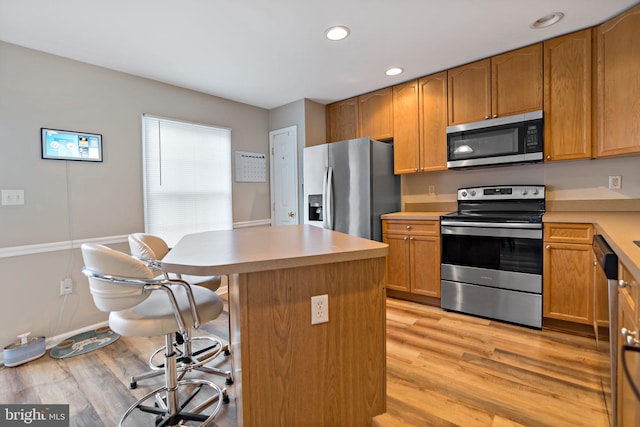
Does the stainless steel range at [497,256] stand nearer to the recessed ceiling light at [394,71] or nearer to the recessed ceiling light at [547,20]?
the recessed ceiling light at [547,20]

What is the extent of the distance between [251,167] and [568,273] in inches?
135

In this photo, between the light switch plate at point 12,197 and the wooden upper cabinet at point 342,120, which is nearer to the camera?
the light switch plate at point 12,197

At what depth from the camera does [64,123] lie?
2.57 m

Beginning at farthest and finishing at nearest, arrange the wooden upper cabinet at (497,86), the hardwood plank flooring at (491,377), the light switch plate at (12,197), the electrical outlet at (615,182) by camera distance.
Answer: the wooden upper cabinet at (497,86)
the electrical outlet at (615,182)
the light switch plate at (12,197)
the hardwood plank flooring at (491,377)

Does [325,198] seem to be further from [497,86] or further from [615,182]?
[615,182]

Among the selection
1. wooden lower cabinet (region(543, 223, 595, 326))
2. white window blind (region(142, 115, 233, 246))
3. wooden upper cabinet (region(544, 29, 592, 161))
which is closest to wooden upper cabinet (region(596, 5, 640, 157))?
wooden upper cabinet (region(544, 29, 592, 161))

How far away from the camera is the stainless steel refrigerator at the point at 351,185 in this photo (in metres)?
3.25

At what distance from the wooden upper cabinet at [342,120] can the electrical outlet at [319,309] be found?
292 centimetres

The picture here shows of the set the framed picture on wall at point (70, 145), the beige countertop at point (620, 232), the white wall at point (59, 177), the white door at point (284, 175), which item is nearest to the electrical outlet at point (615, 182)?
the beige countertop at point (620, 232)

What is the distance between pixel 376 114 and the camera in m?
3.62

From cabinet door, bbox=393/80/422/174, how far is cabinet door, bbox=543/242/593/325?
1.48 meters

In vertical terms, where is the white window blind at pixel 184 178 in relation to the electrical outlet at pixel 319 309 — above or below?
above

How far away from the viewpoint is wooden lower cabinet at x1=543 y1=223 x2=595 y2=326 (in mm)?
2291

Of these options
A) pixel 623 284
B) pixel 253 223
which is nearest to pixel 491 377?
pixel 623 284
